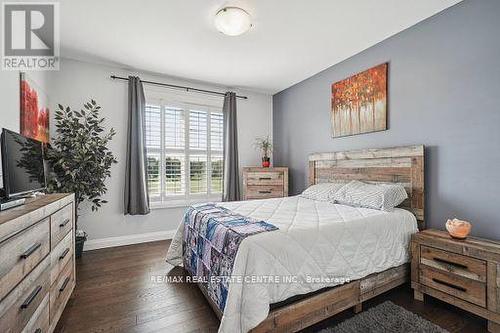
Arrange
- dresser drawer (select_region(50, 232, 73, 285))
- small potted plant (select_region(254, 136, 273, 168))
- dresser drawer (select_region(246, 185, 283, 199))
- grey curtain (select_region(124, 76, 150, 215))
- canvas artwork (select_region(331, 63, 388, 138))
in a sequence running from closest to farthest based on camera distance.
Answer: dresser drawer (select_region(50, 232, 73, 285)) < canvas artwork (select_region(331, 63, 388, 138)) < grey curtain (select_region(124, 76, 150, 215)) < dresser drawer (select_region(246, 185, 283, 199)) < small potted plant (select_region(254, 136, 273, 168))

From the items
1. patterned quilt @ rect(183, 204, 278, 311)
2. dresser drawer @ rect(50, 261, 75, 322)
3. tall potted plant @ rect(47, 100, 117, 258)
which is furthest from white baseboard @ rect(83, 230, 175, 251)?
patterned quilt @ rect(183, 204, 278, 311)

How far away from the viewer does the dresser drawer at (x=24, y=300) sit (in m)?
0.95

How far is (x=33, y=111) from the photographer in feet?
7.76

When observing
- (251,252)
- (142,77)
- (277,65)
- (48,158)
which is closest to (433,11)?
(277,65)

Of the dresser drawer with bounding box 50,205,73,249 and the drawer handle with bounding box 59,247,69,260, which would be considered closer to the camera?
the dresser drawer with bounding box 50,205,73,249

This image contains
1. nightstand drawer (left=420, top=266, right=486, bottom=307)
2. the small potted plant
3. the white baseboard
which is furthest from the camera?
the small potted plant

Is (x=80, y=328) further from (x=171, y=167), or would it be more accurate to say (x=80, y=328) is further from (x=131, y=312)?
(x=171, y=167)

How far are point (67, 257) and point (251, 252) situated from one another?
5.01ft

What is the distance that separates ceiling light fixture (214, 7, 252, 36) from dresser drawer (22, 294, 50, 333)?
7.88 ft

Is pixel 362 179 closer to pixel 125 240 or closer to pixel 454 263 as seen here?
pixel 454 263

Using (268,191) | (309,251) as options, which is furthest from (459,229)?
(268,191)

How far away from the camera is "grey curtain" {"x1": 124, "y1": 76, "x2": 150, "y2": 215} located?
Answer: 332 centimetres

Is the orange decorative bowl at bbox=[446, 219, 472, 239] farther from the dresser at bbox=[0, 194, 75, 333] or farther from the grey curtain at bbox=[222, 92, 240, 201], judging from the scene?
the grey curtain at bbox=[222, 92, 240, 201]

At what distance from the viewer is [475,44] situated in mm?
1976
